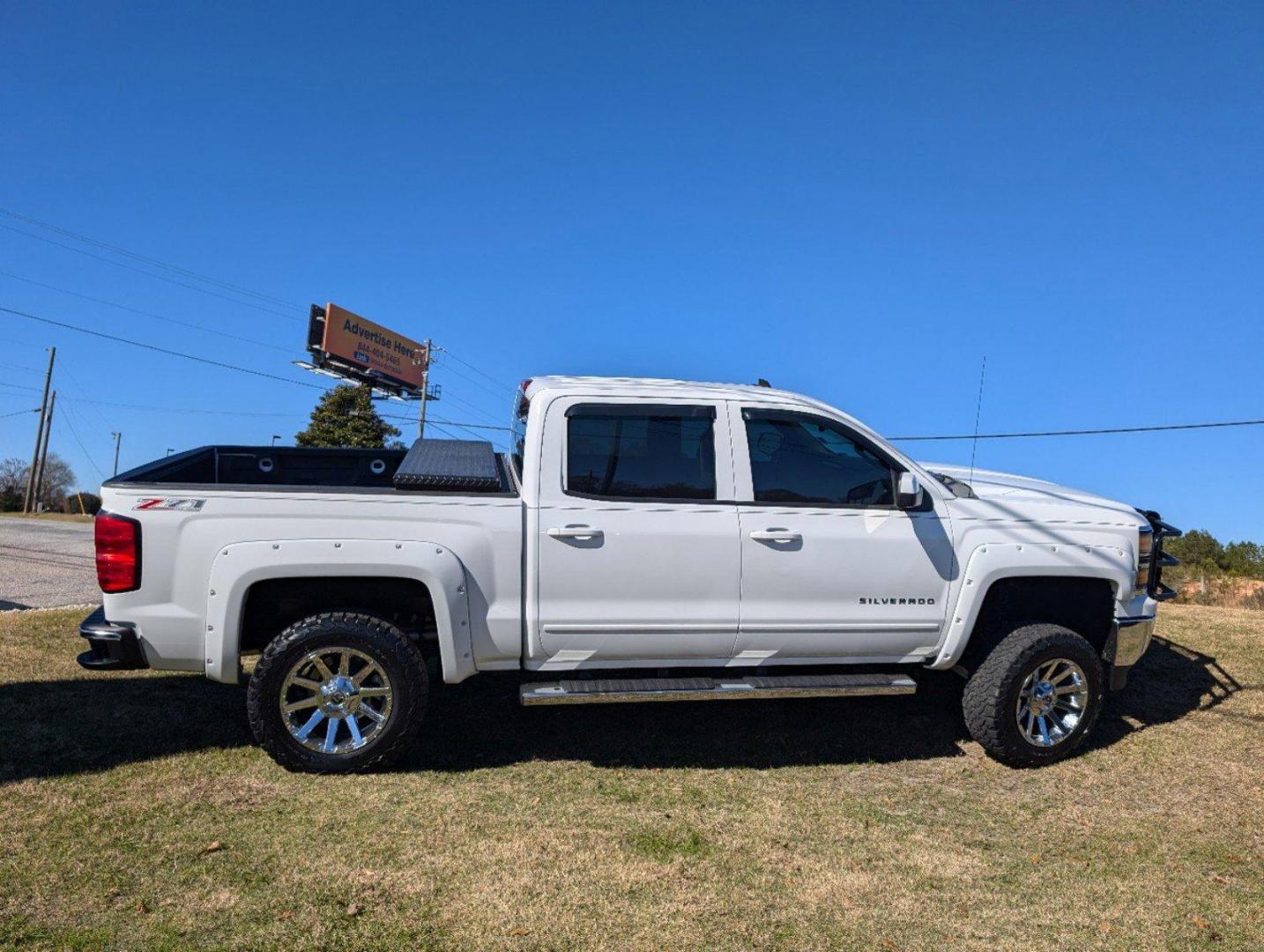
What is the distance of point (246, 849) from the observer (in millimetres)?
3908

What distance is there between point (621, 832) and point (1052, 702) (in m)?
2.76

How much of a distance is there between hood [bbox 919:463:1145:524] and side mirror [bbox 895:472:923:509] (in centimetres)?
48

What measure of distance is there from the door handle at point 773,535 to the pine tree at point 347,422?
127ft

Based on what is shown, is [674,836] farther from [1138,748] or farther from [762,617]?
[1138,748]

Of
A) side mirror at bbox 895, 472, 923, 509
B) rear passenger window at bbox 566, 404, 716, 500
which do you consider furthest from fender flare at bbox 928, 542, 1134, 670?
rear passenger window at bbox 566, 404, 716, 500

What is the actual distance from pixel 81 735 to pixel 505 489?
274 centimetres

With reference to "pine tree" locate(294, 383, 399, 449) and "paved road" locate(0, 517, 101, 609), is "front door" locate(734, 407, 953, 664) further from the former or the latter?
"pine tree" locate(294, 383, 399, 449)

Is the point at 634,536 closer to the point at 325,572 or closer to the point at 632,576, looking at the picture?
the point at 632,576

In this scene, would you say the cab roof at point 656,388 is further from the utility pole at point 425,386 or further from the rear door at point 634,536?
the utility pole at point 425,386

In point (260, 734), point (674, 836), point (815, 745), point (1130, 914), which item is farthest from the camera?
point (815, 745)

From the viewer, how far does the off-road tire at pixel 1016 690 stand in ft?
17.3

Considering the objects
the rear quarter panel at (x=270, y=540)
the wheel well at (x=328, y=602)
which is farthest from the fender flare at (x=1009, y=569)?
the wheel well at (x=328, y=602)

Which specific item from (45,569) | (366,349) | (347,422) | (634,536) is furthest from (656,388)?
(366,349)

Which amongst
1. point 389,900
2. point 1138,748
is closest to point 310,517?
point 389,900
